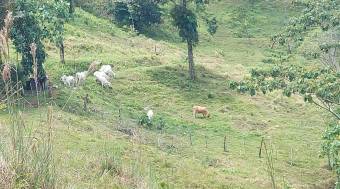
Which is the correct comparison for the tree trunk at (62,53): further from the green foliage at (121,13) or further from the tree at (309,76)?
the green foliage at (121,13)

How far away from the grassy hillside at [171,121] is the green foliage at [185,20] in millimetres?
2102

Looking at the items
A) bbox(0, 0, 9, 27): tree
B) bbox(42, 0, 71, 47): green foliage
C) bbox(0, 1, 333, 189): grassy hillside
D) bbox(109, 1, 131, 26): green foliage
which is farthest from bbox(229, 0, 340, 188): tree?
bbox(109, 1, 131, 26): green foliage

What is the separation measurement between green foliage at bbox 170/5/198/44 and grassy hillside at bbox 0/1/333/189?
2102mm

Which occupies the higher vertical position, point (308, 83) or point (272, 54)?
point (308, 83)

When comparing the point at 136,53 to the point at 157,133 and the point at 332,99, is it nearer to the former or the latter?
the point at 157,133

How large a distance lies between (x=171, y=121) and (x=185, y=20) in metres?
7.82

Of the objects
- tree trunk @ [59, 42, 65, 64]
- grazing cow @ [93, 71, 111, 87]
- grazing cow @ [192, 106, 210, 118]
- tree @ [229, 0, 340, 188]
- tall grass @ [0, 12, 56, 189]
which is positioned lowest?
grazing cow @ [192, 106, 210, 118]

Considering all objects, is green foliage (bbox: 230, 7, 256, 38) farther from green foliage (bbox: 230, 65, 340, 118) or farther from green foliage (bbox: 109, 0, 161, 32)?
green foliage (bbox: 230, 65, 340, 118)

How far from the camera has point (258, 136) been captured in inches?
948

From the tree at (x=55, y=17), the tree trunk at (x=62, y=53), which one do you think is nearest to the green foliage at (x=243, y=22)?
the tree trunk at (x=62, y=53)

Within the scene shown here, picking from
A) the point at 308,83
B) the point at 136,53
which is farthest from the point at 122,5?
the point at 308,83

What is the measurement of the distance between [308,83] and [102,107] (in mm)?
8589

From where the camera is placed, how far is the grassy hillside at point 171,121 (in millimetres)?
13414

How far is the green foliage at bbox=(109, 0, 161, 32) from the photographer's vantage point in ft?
132
